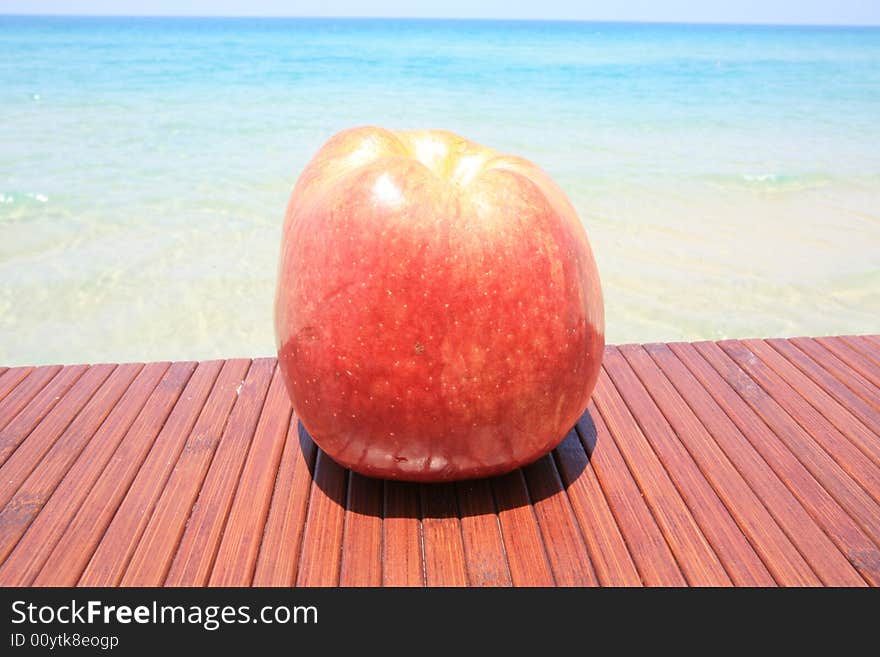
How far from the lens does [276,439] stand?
8.38ft

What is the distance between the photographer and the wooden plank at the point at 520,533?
6.29 feet

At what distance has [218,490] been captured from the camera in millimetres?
2264

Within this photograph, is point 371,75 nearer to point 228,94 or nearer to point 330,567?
point 228,94

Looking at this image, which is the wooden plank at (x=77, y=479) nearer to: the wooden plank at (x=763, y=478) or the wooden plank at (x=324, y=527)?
the wooden plank at (x=324, y=527)

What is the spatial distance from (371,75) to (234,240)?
58.4 ft

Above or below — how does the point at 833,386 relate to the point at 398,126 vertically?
above

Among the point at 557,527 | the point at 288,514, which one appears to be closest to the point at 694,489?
the point at 557,527

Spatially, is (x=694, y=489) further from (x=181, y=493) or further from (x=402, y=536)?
(x=181, y=493)

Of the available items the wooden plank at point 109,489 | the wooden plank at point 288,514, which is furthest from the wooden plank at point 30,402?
the wooden plank at point 288,514

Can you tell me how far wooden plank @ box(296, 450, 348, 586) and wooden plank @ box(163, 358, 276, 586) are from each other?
0.24 metres

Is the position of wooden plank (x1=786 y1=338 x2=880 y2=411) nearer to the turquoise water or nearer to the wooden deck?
the wooden deck

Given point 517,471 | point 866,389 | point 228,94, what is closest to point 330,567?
point 517,471

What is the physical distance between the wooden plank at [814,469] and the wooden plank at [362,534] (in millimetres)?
1260

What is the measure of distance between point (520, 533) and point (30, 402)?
6.43ft
